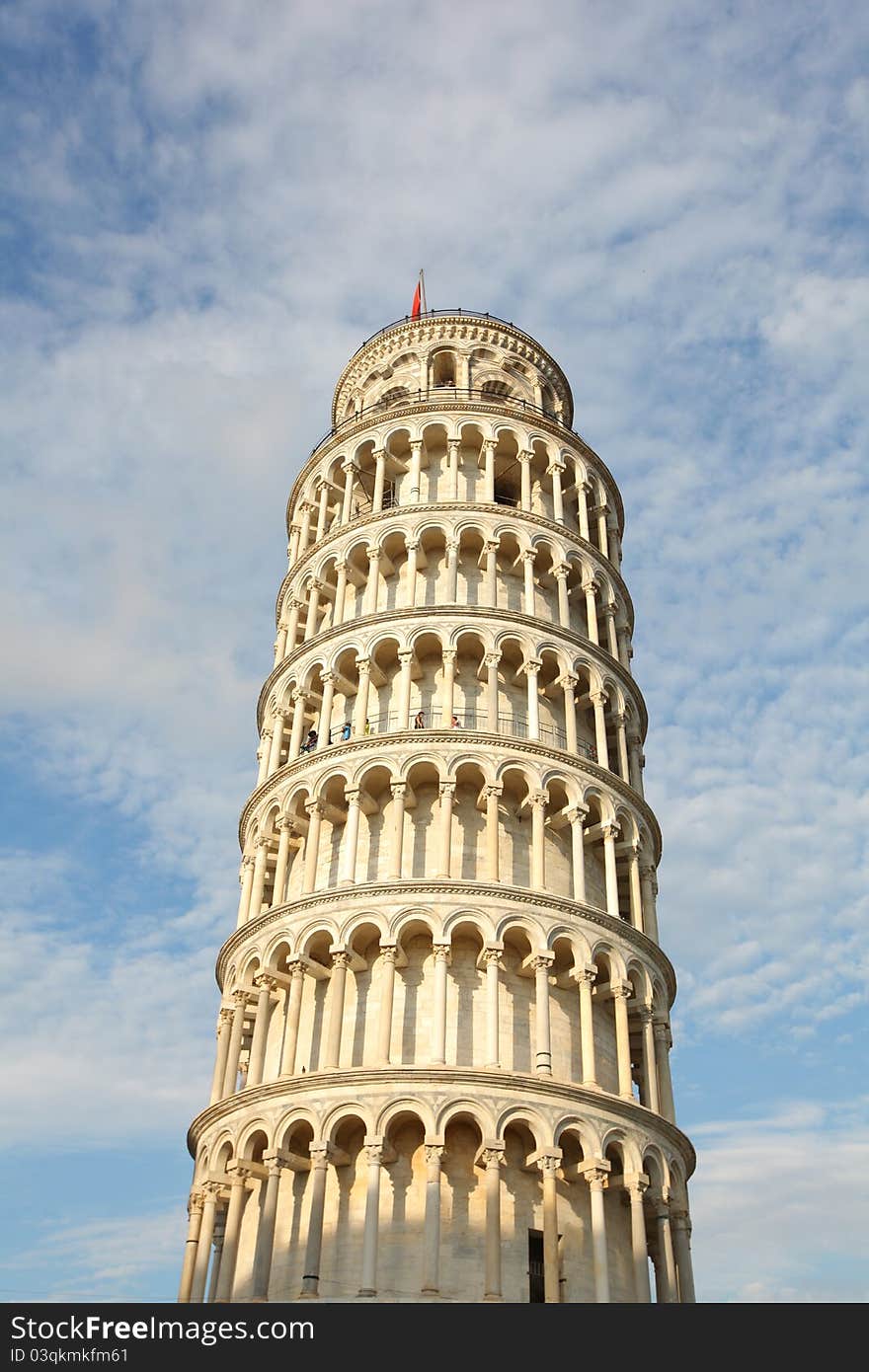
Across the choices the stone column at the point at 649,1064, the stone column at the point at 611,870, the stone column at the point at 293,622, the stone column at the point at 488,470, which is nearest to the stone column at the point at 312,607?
the stone column at the point at 293,622

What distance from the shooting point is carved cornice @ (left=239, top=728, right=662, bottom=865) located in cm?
3566

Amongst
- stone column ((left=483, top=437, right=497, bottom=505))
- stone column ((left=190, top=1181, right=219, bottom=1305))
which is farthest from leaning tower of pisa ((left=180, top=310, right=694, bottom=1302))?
stone column ((left=483, top=437, right=497, bottom=505))

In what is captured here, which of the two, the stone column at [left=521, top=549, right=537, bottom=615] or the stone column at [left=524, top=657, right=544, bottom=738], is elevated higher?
the stone column at [left=521, top=549, right=537, bottom=615]

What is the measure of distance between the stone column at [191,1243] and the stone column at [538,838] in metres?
12.0

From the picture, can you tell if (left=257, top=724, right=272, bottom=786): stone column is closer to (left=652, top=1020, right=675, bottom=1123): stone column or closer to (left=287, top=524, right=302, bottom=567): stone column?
(left=287, top=524, right=302, bottom=567): stone column

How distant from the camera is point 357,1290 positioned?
27.7 m

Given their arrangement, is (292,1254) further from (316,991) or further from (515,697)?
(515,697)

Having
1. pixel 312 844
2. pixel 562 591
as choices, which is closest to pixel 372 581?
pixel 562 591

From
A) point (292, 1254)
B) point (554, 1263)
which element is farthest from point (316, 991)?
point (554, 1263)

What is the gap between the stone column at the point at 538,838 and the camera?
33.8m

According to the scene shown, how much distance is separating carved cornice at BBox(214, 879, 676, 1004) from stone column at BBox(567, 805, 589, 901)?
0.89 m

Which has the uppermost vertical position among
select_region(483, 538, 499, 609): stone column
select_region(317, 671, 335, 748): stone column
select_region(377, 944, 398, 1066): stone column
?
select_region(483, 538, 499, 609): stone column
